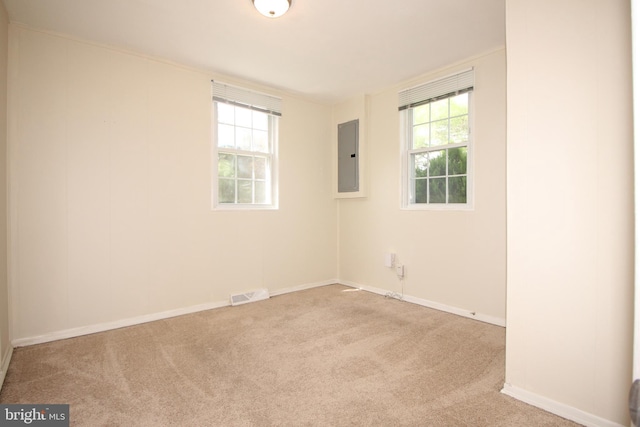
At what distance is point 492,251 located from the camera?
Answer: 3105 mm

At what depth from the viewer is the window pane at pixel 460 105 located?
335cm

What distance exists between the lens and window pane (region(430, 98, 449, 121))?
11.6ft

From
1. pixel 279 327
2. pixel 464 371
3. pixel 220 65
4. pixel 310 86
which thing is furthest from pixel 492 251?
pixel 220 65

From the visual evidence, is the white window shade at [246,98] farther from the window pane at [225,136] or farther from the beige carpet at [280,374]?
the beige carpet at [280,374]

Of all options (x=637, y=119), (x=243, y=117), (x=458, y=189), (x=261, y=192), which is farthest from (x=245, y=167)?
(x=637, y=119)

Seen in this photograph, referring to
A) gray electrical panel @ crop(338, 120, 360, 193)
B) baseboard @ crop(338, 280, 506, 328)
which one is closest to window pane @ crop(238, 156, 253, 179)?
gray electrical panel @ crop(338, 120, 360, 193)

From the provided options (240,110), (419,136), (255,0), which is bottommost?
(419,136)

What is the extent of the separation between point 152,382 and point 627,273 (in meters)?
2.65

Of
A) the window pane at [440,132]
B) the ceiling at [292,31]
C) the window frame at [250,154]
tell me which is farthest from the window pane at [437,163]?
the window frame at [250,154]

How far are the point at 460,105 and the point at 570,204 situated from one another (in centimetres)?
208

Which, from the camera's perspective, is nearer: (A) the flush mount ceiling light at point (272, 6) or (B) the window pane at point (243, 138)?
(A) the flush mount ceiling light at point (272, 6)

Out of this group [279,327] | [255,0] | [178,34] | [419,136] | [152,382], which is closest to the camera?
[152,382]

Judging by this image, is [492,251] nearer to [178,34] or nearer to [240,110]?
[240,110]

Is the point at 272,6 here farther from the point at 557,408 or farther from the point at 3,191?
the point at 557,408
